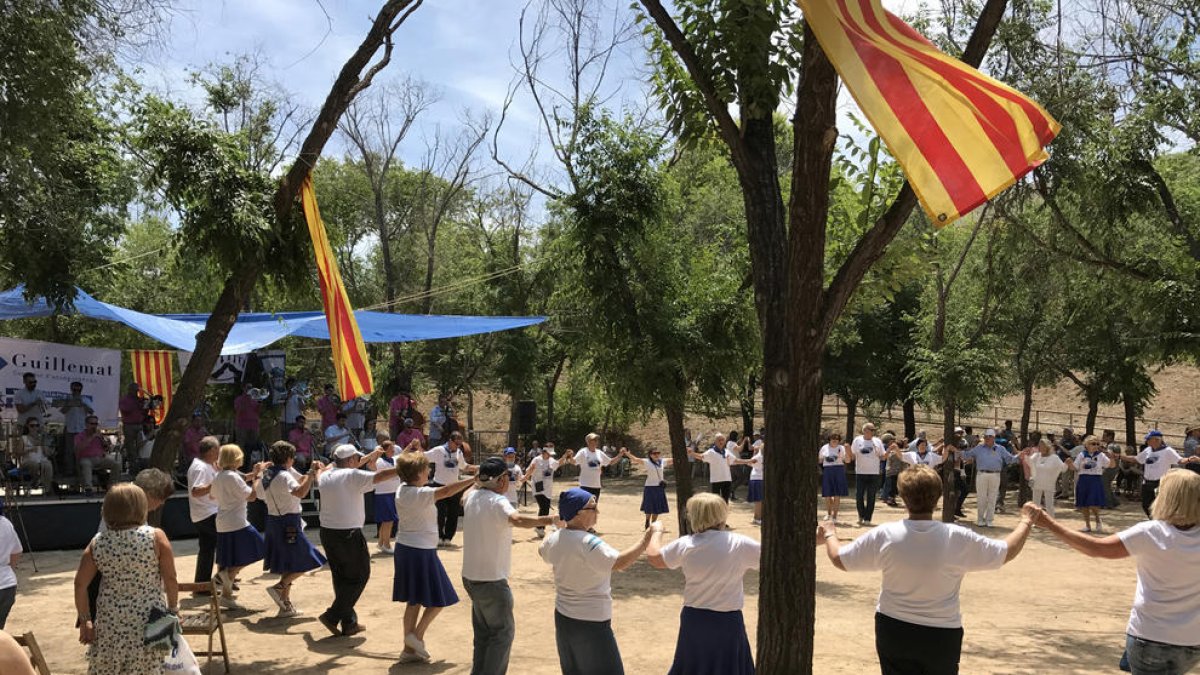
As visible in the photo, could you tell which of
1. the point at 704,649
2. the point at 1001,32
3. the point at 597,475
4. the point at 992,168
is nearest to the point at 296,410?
the point at 597,475

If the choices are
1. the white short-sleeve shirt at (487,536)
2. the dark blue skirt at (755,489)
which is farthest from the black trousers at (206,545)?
the dark blue skirt at (755,489)

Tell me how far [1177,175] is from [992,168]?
73.4ft

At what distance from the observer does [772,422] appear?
5.28 metres

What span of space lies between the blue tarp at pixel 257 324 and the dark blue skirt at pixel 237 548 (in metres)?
6.49

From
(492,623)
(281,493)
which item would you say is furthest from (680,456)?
(492,623)

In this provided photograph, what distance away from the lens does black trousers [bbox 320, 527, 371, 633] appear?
884 cm

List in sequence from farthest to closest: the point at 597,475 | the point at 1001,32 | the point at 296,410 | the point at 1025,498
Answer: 1. the point at 1025,498
2. the point at 296,410
3. the point at 597,475
4. the point at 1001,32

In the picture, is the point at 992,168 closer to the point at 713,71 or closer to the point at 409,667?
the point at 713,71

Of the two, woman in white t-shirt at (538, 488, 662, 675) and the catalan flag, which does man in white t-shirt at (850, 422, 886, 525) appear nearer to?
the catalan flag

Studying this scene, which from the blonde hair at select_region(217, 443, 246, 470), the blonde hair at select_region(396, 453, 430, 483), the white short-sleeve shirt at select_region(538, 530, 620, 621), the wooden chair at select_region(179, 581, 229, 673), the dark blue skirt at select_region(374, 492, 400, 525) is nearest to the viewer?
the white short-sleeve shirt at select_region(538, 530, 620, 621)

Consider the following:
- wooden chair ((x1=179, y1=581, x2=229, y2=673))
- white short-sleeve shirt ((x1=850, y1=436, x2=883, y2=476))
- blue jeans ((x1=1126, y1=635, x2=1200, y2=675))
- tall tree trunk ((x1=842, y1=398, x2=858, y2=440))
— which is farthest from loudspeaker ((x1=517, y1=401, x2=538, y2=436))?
blue jeans ((x1=1126, y1=635, x2=1200, y2=675))

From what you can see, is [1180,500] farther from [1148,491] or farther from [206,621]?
[1148,491]

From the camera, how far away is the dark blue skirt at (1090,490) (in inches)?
696

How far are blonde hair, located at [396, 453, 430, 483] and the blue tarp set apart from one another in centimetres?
866
